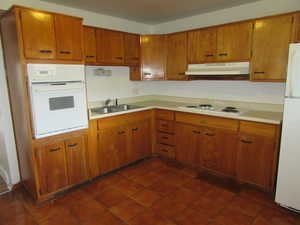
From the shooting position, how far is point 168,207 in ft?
7.62

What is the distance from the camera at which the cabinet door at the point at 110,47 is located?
3025 mm

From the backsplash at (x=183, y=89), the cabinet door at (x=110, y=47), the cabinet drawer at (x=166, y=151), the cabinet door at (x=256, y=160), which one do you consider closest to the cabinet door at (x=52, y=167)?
the backsplash at (x=183, y=89)

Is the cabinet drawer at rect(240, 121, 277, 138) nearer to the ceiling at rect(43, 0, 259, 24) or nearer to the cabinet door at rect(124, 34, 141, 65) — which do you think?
the ceiling at rect(43, 0, 259, 24)

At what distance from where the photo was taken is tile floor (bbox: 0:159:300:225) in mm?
2119

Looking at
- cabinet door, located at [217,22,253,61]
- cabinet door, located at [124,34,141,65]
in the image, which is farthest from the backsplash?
cabinet door, located at [217,22,253,61]

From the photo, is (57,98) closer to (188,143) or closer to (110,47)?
(110,47)

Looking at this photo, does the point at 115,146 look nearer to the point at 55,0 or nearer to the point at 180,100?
the point at 180,100

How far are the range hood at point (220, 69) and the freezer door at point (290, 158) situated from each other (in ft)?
2.76

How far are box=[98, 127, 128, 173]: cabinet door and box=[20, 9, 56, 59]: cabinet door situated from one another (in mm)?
1241

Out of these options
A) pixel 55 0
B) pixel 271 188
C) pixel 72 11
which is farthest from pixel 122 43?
pixel 271 188

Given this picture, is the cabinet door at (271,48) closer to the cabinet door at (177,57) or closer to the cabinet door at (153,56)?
the cabinet door at (177,57)

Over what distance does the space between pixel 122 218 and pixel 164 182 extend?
34.2 inches

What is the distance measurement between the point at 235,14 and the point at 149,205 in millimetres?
3021

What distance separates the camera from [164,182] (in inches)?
112
